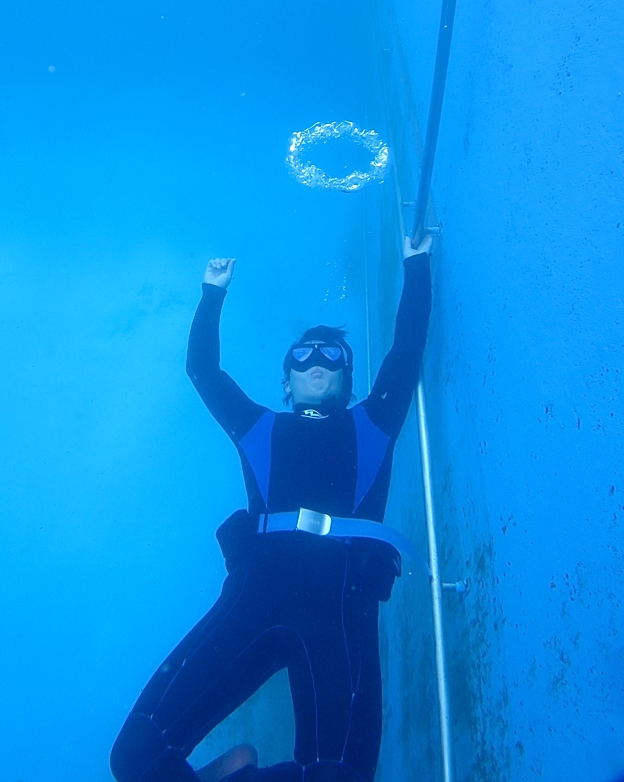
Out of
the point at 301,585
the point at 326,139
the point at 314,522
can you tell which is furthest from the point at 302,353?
the point at 326,139

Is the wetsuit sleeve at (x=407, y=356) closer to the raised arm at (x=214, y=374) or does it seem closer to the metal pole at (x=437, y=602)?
the metal pole at (x=437, y=602)

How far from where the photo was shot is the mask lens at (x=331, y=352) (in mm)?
2007

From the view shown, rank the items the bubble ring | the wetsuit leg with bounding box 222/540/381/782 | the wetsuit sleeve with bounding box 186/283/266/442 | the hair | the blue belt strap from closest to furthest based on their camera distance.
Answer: the wetsuit leg with bounding box 222/540/381/782 → the blue belt strap → the wetsuit sleeve with bounding box 186/283/266/442 → the hair → the bubble ring

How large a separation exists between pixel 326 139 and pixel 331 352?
3.34m

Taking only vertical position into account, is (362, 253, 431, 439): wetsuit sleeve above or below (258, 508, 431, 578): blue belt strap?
above

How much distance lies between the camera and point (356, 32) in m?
5.06

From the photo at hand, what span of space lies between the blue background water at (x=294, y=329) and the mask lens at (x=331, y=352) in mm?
366

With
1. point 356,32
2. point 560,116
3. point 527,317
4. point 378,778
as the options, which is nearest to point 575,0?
point 560,116

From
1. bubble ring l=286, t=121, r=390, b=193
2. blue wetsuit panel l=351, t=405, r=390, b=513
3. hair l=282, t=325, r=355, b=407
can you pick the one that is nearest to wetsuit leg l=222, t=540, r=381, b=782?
blue wetsuit panel l=351, t=405, r=390, b=513

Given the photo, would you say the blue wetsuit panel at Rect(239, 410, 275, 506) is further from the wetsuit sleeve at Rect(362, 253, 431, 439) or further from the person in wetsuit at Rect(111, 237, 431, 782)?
the wetsuit sleeve at Rect(362, 253, 431, 439)

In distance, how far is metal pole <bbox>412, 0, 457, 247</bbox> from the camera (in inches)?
54.7

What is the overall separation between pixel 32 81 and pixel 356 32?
314 centimetres

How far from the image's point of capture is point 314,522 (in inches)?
62.5

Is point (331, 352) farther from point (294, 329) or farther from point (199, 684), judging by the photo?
point (294, 329)
